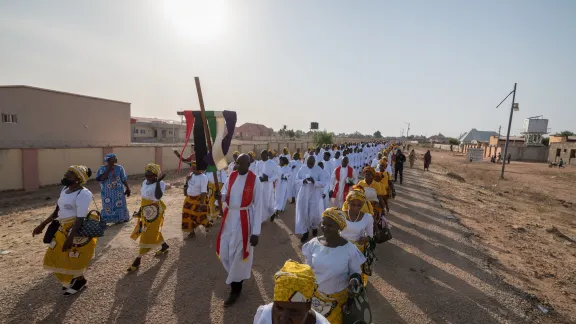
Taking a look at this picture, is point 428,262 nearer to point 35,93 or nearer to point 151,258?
point 151,258

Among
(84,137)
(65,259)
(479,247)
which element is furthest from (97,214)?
(84,137)

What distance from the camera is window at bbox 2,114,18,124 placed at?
1798cm

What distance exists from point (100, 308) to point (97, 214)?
125cm

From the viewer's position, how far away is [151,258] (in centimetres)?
555

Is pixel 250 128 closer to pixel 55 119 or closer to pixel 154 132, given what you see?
pixel 154 132

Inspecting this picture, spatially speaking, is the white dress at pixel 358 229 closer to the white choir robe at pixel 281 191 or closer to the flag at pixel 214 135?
the flag at pixel 214 135

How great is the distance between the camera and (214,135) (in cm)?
408

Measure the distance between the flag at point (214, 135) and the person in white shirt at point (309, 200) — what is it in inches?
113

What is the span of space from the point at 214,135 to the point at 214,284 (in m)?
2.37

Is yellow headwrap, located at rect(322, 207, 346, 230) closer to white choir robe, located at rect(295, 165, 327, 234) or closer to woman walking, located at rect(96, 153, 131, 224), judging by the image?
white choir robe, located at rect(295, 165, 327, 234)

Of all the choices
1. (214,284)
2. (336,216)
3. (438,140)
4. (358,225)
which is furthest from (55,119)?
(438,140)

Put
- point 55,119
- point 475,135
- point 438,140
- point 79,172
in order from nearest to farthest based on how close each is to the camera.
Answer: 1. point 79,172
2. point 55,119
3. point 475,135
4. point 438,140

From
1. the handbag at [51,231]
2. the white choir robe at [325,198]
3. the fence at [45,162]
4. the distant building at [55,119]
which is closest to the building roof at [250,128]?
the distant building at [55,119]

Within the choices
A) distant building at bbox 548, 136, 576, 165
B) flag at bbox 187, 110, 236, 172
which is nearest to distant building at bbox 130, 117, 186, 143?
flag at bbox 187, 110, 236, 172
